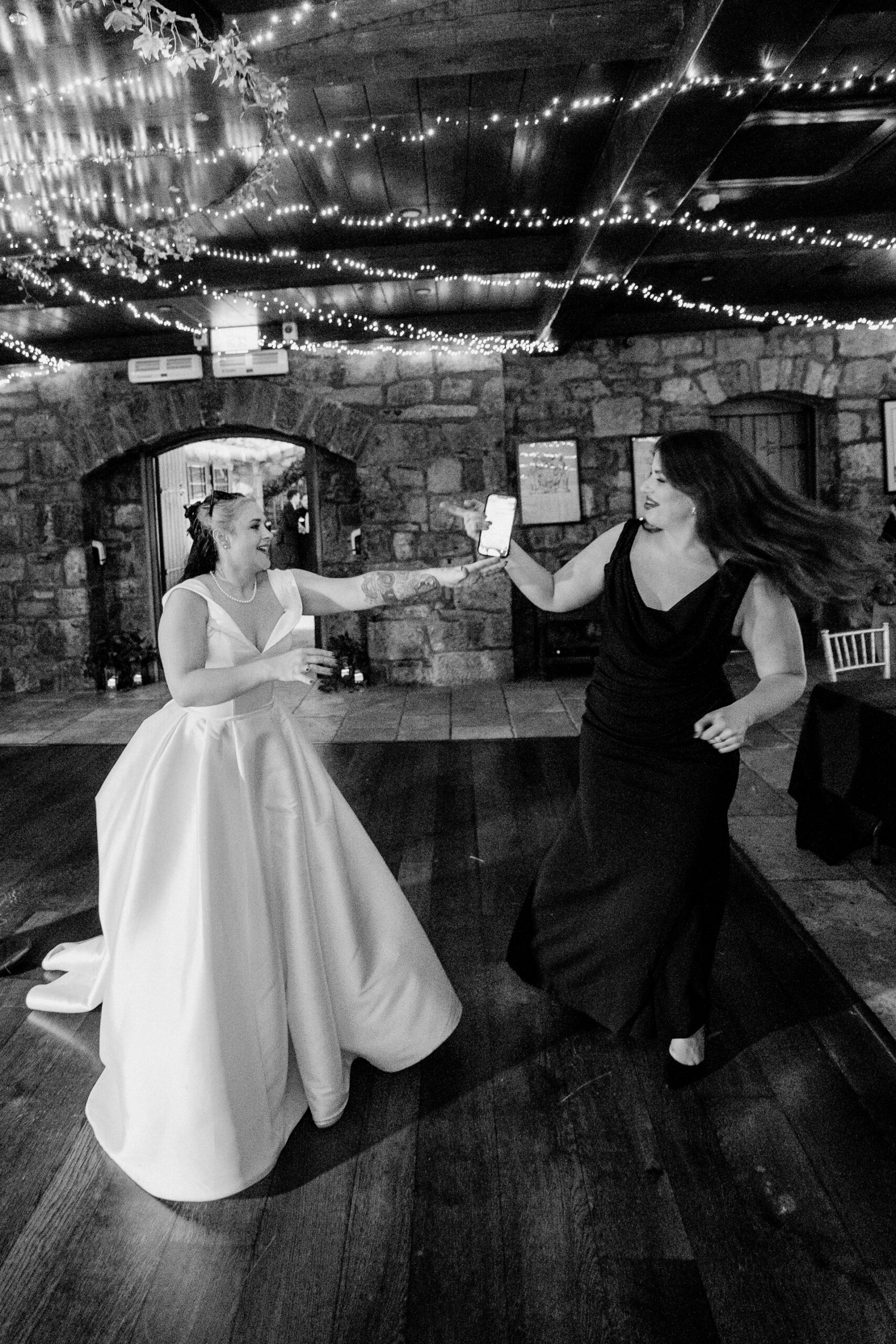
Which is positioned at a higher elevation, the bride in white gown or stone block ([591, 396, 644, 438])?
stone block ([591, 396, 644, 438])

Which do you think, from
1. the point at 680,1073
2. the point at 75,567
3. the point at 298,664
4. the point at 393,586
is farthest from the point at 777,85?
the point at 75,567

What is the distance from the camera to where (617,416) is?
305 inches

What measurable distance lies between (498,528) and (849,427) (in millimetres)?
6319

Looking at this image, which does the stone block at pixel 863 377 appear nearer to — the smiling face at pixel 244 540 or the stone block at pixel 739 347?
the stone block at pixel 739 347

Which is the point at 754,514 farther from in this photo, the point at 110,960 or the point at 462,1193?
the point at 110,960

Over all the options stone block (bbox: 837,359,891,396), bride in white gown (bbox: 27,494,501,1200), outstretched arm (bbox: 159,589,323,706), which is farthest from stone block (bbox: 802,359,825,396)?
outstretched arm (bbox: 159,589,323,706)

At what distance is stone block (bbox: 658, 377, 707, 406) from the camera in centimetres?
768

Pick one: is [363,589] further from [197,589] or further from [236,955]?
[236,955]

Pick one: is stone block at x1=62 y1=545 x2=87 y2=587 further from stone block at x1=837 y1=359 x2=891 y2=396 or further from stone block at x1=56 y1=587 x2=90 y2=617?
stone block at x1=837 y1=359 x2=891 y2=396

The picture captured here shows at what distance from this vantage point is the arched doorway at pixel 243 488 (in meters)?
8.34

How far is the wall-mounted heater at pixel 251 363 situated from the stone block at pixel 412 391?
0.88 meters

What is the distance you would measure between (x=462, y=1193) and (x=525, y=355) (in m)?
6.91

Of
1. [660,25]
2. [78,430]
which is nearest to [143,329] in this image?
[78,430]

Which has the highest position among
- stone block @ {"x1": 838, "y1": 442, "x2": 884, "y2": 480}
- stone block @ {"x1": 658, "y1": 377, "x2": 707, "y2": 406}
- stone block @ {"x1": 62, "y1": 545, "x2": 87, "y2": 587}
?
stone block @ {"x1": 658, "y1": 377, "x2": 707, "y2": 406}
